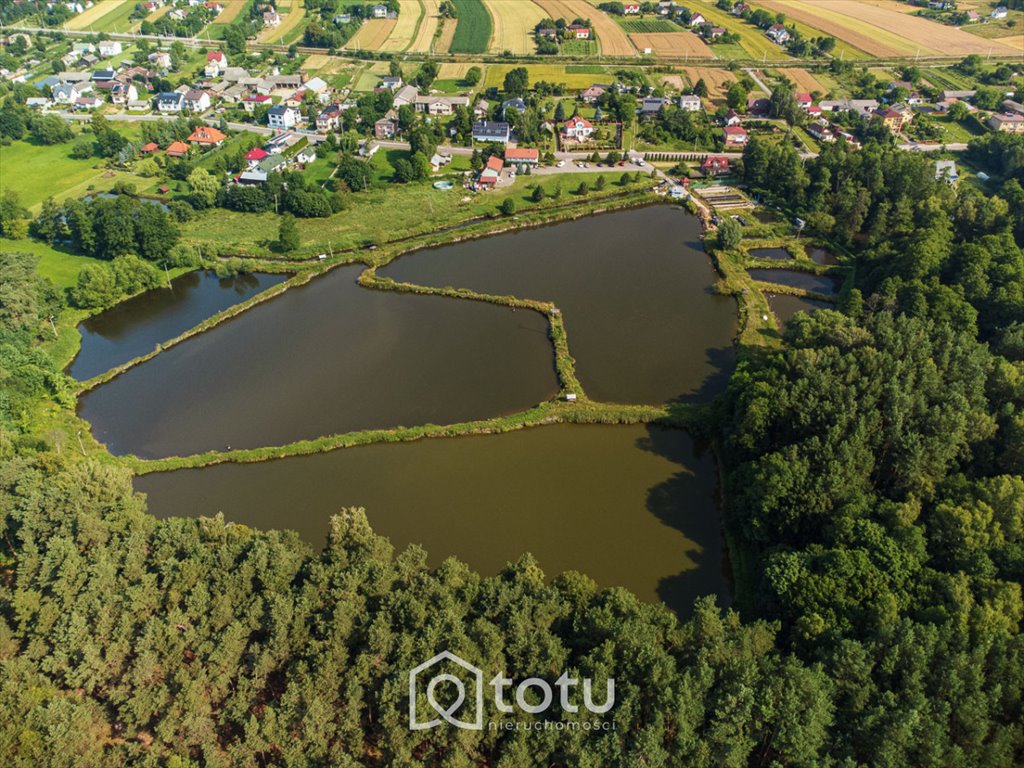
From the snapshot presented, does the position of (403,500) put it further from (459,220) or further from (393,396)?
(459,220)

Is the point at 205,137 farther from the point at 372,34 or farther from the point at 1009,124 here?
the point at 1009,124

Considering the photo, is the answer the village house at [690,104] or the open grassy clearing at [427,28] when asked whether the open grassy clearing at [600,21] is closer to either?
the open grassy clearing at [427,28]

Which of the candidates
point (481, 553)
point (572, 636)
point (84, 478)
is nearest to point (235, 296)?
point (84, 478)

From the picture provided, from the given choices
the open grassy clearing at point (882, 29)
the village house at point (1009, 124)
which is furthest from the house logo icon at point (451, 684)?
the open grassy clearing at point (882, 29)

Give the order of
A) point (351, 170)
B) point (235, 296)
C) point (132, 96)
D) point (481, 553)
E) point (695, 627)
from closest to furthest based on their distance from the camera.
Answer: point (695, 627) → point (481, 553) → point (235, 296) → point (351, 170) → point (132, 96)

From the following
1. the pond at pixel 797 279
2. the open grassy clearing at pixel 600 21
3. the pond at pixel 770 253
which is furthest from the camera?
the open grassy clearing at pixel 600 21

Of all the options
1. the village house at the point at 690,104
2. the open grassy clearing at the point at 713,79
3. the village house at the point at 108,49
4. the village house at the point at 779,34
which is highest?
the village house at the point at 779,34

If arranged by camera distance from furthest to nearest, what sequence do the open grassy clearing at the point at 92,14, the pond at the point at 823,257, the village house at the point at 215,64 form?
1. the open grassy clearing at the point at 92,14
2. the village house at the point at 215,64
3. the pond at the point at 823,257
